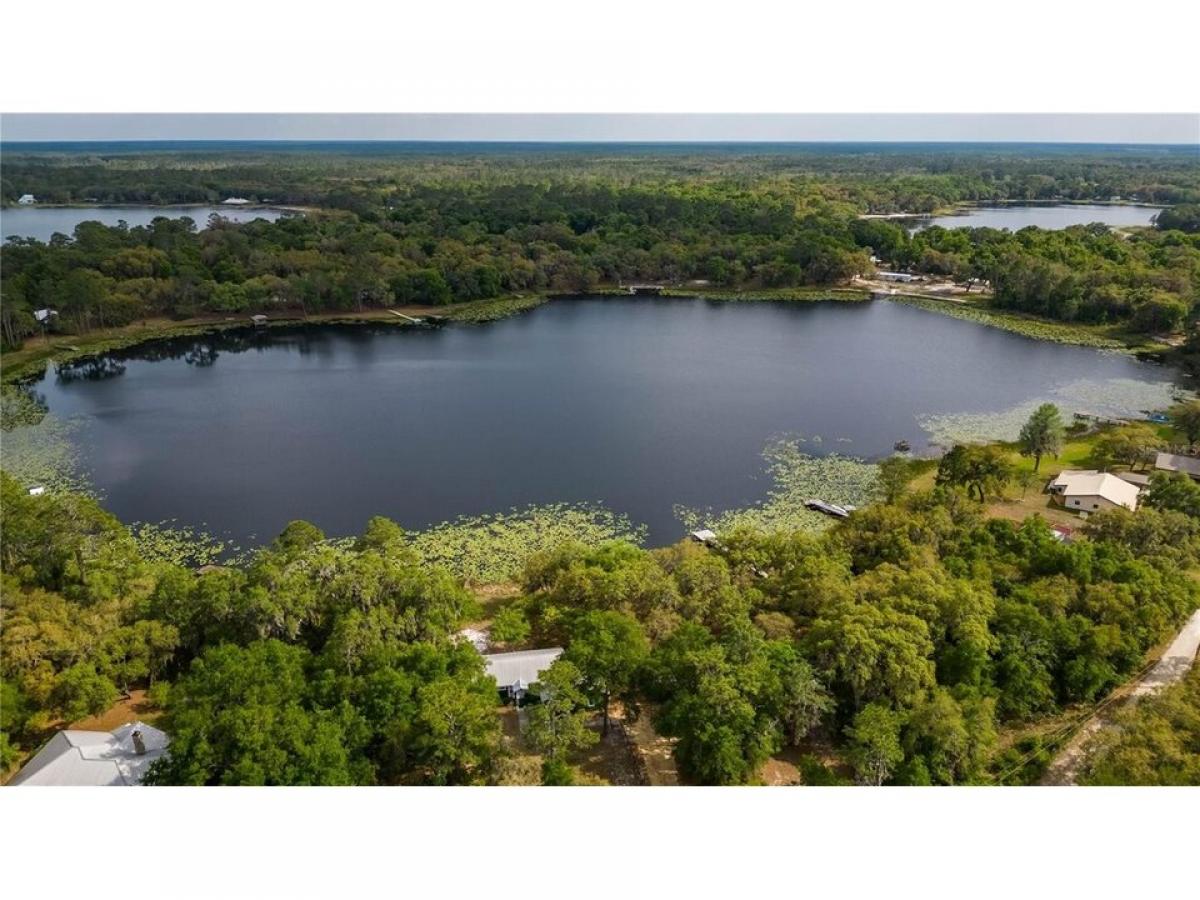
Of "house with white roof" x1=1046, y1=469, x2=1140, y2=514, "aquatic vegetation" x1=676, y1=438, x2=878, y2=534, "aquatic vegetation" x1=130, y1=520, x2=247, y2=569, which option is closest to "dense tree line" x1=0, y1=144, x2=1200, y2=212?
"aquatic vegetation" x1=130, y1=520, x2=247, y2=569

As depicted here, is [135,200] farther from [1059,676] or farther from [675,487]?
[1059,676]

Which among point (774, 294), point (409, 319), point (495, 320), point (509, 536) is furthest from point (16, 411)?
point (774, 294)

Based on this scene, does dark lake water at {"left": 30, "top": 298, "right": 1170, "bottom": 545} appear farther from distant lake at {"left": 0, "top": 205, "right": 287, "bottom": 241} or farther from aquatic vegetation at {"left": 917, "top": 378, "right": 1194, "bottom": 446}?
distant lake at {"left": 0, "top": 205, "right": 287, "bottom": 241}

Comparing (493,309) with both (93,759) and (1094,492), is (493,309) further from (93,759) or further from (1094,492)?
(93,759)

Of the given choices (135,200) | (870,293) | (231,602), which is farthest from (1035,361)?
(135,200)

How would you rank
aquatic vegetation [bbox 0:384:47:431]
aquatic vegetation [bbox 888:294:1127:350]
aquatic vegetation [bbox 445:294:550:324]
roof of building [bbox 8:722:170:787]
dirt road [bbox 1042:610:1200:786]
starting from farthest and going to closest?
aquatic vegetation [bbox 445:294:550:324], aquatic vegetation [bbox 888:294:1127:350], aquatic vegetation [bbox 0:384:47:431], dirt road [bbox 1042:610:1200:786], roof of building [bbox 8:722:170:787]
